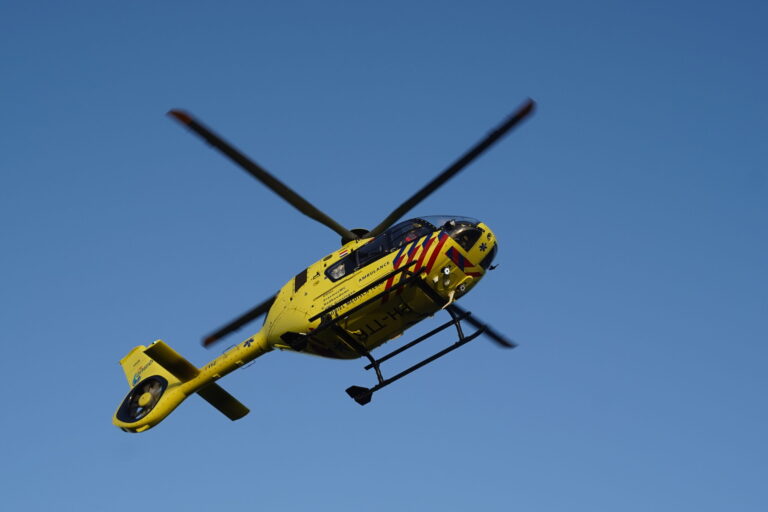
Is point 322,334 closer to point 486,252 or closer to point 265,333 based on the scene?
point 265,333

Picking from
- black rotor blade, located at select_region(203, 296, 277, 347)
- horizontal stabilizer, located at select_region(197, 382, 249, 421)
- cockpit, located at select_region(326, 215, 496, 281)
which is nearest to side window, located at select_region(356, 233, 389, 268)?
cockpit, located at select_region(326, 215, 496, 281)

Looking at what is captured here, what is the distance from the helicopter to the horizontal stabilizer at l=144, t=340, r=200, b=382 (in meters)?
0.03

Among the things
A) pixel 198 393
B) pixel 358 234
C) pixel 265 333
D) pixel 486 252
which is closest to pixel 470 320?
pixel 486 252

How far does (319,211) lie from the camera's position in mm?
25625

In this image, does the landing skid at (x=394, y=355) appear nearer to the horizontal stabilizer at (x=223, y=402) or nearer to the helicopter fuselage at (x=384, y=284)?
the helicopter fuselage at (x=384, y=284)

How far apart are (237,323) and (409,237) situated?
5.75 m

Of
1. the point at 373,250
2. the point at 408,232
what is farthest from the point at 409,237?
the point at 373,250

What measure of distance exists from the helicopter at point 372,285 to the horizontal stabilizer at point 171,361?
27 millimetres

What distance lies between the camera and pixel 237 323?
90.3ft

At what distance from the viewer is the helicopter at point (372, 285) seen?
24.0 metres

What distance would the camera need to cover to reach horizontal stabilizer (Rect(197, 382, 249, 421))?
2822 cm

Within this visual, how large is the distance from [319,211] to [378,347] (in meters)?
3.58

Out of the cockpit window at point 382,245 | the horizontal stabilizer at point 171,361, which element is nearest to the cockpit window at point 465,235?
the cockpit window at point 382,245

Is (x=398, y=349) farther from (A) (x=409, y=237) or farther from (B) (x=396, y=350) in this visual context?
(A) (x=409, y=237)
